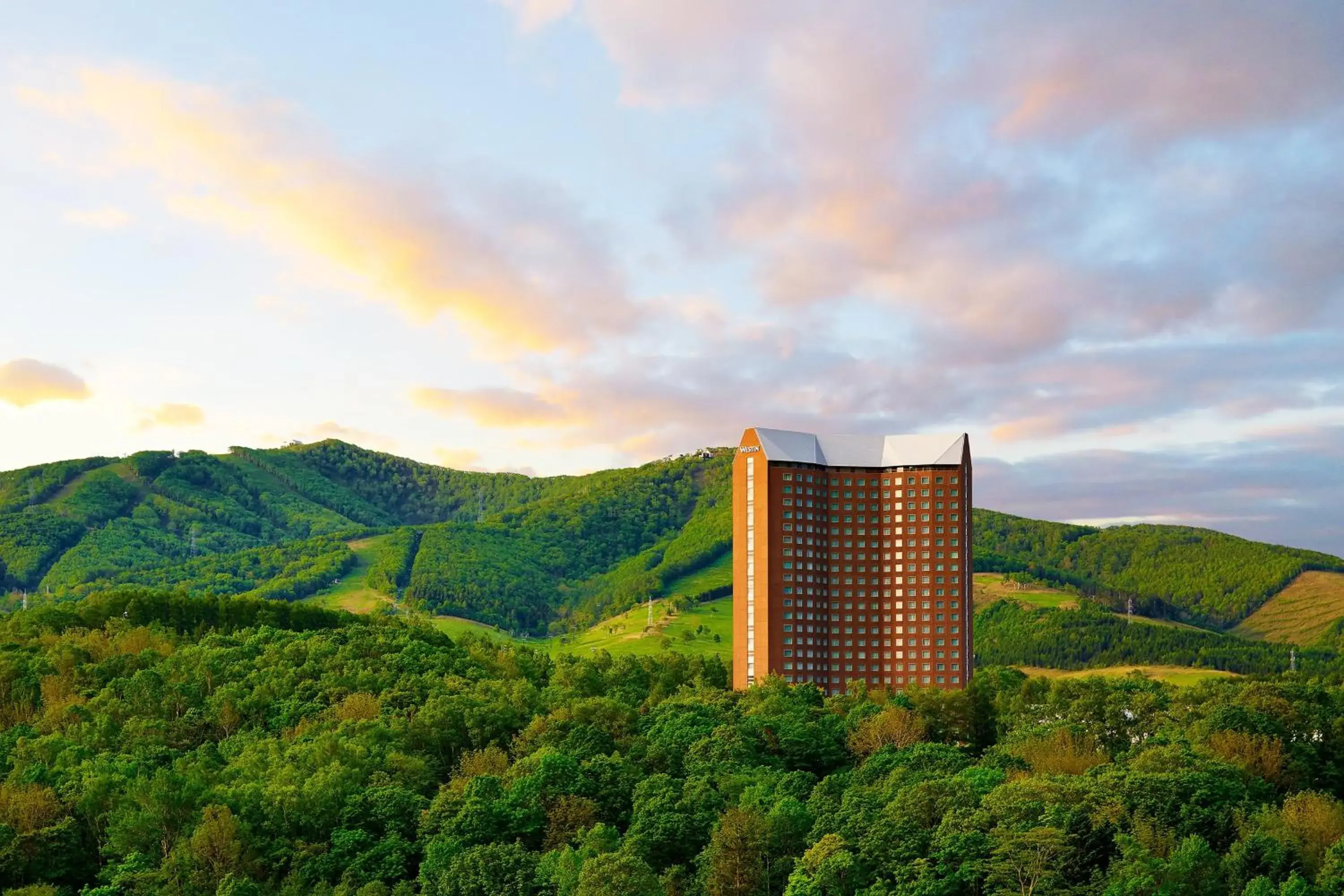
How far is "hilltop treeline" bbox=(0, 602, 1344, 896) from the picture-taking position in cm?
10638

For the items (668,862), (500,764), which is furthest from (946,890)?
(500,764)

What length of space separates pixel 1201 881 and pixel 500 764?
218ft

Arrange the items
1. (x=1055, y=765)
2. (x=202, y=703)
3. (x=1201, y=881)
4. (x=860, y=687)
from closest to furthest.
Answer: (x=1201, y=881), (x=1055, y=765), (x=202, y=703), (x=860, y=687)

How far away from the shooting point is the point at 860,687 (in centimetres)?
18225

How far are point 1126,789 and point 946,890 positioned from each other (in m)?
18.7

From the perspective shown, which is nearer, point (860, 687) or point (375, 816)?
point (375, 816)

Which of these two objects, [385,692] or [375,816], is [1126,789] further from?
[385,692]

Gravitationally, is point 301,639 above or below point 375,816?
above

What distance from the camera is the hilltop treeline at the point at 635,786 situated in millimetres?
106375

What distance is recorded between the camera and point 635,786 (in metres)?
128

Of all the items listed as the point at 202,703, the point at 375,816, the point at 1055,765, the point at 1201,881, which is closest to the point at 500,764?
the point at 375,816

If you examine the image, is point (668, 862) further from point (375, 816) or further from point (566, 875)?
point (375, 816)

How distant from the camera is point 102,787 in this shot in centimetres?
11988

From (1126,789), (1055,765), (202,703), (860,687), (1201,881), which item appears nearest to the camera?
(1201,881)
